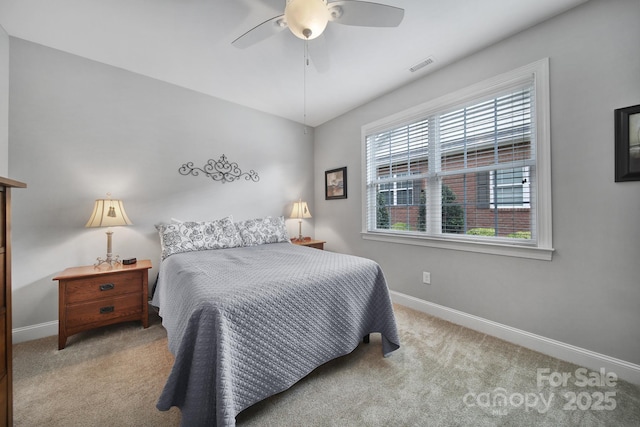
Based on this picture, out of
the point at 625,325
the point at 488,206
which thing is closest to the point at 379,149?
the point at 488,206

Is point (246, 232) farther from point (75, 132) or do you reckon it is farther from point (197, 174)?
point (75, 132)

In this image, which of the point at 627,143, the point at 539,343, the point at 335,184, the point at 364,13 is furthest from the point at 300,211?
the point at 627,143

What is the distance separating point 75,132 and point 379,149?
3.27 m

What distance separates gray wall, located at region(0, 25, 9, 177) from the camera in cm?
202

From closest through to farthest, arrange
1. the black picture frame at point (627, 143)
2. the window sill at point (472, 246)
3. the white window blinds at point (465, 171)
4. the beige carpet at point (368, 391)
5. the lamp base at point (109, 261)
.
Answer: the beige carpet at point (368, 391)
the black picture frame at point (627, 143)
the window sill at point (472, 246)
the white window blinds at point (465, 171)
the lamp base at point (109, 261)

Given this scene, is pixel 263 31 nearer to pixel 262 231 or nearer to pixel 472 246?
pixel 262 231

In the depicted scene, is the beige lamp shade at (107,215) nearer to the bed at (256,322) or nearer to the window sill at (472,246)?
the bed at (256,322)

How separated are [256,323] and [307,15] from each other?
1.73 m

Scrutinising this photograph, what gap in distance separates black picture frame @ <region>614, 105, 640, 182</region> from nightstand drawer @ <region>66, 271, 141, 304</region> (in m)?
3.87

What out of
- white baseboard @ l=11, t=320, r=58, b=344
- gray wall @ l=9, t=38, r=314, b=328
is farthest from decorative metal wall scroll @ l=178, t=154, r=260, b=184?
white baseboard @ l=11, t=320, r=58, b=344

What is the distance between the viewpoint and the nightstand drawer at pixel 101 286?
6.75 feet

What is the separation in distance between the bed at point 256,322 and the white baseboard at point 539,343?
950mm

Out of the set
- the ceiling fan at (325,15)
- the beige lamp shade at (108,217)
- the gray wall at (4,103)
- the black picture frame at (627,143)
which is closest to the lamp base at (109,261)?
the beige lamp shade at (108,217)

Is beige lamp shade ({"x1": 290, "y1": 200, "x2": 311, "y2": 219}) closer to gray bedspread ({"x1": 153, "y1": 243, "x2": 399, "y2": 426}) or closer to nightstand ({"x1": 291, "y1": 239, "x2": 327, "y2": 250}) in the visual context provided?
nightstand ({"x1": 291, "y1": 239, "x2": 327, "y2": 250})
